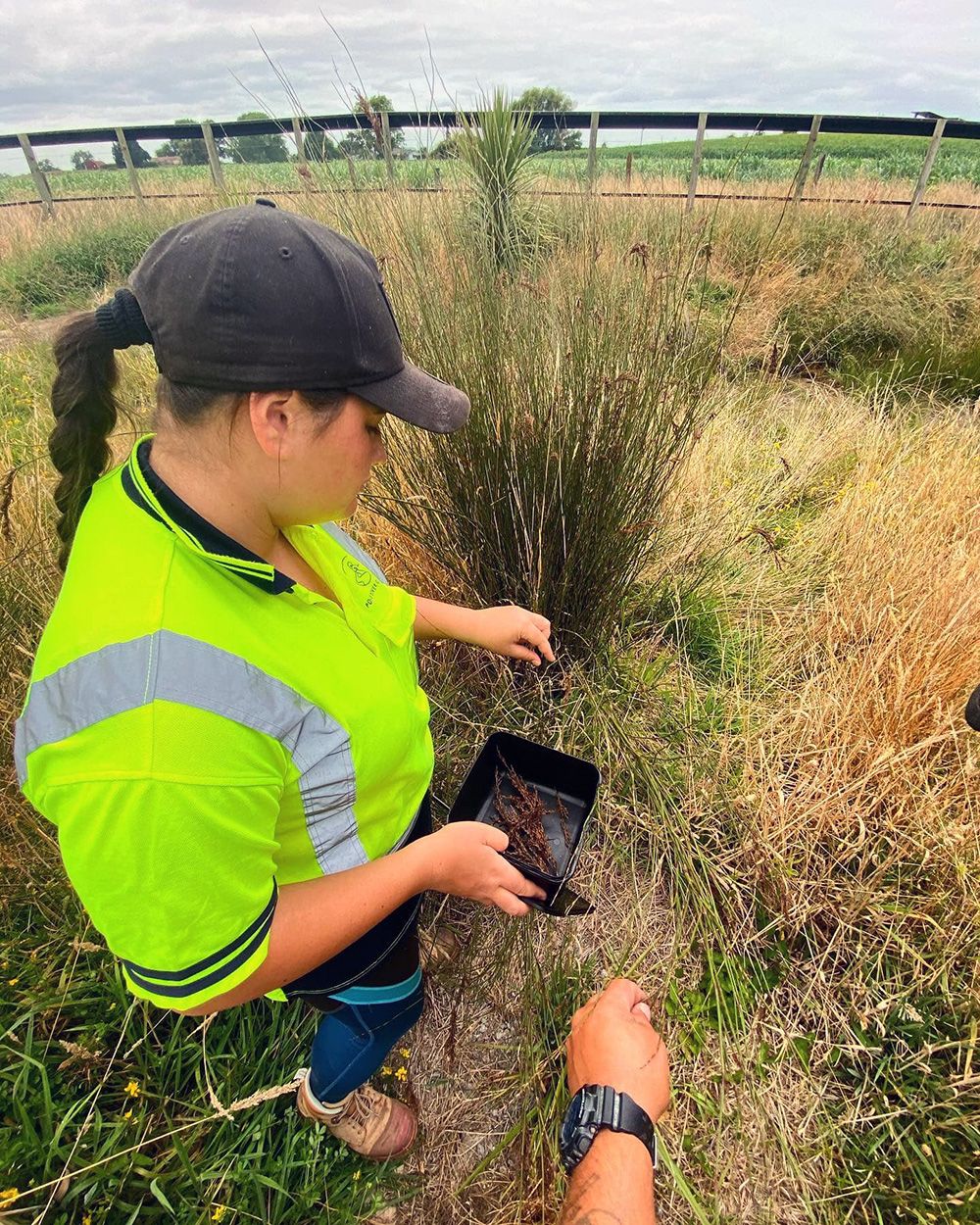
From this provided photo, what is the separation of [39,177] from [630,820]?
39.9 ft

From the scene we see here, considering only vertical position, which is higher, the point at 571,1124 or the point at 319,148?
the point at 319,148

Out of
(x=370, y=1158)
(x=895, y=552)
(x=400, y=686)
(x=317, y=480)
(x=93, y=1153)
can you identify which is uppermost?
(x=317, y=480)

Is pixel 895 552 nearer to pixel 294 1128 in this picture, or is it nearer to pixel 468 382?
pixel 468 382

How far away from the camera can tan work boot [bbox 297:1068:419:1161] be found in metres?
1.22

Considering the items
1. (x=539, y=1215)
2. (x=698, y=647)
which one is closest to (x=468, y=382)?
(x=698, y=647)

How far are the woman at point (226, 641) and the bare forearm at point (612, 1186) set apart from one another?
43 cm

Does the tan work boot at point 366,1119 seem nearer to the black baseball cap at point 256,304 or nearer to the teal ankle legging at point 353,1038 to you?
the teal ankle legging at point 353,1038

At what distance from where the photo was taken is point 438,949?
1.58 m

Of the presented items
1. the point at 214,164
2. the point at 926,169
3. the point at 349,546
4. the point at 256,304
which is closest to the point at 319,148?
the point at 349,546

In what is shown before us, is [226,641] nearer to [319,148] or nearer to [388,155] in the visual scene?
[388,155]

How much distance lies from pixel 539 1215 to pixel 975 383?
509cm

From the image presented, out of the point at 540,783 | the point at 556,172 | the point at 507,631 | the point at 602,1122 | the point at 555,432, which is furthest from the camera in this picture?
the point at 556,172

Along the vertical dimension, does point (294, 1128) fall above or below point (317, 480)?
below

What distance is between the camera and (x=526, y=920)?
1.49m
